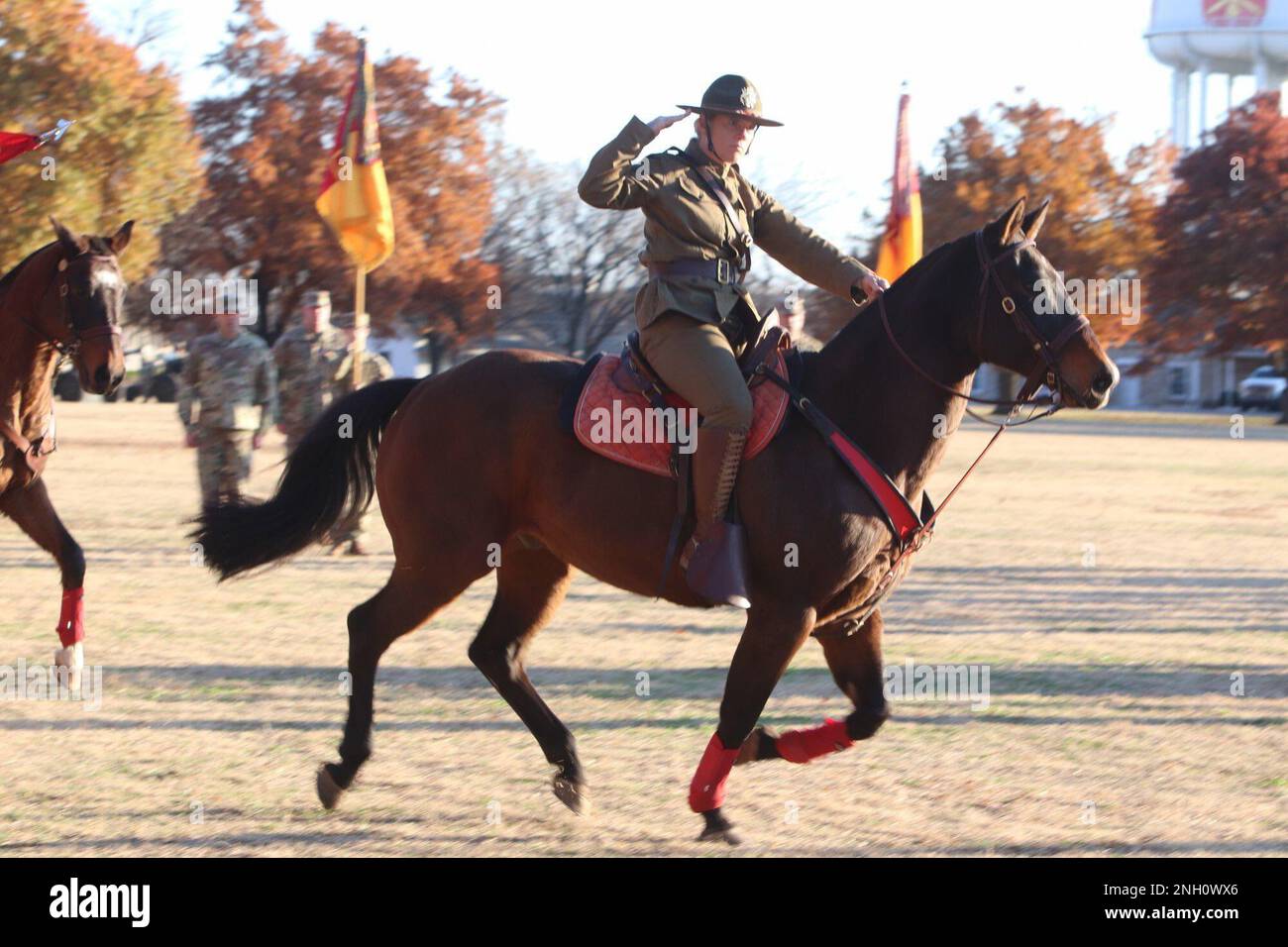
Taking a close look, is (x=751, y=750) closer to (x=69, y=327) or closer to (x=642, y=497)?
(x=642, y=497)

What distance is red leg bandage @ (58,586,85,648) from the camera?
857 cm

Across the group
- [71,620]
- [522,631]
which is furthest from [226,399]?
[522,631]

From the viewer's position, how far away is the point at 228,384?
1373 cm

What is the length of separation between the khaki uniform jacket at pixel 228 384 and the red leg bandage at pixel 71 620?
5260 mm

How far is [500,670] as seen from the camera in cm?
671

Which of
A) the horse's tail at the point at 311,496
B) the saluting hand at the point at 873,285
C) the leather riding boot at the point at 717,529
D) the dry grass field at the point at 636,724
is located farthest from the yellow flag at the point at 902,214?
the leather riding boot at the point at 717,529

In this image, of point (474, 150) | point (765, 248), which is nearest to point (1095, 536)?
point (765, 248)

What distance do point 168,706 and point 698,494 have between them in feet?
12.2

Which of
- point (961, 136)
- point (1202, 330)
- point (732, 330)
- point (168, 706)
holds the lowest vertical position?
Result: point (168, 706)

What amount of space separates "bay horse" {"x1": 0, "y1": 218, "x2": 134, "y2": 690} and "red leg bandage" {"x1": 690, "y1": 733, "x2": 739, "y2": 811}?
4.33 m

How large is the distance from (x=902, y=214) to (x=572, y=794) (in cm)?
1618

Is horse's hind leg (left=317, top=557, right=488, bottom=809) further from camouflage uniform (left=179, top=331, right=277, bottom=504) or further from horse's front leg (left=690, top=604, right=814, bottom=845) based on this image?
camouflage uniform (left=179, top=331, right=277, bottom=504)

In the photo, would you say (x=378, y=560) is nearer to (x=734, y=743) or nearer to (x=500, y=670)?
(x=500, y=670)

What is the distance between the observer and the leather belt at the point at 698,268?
6.00m
